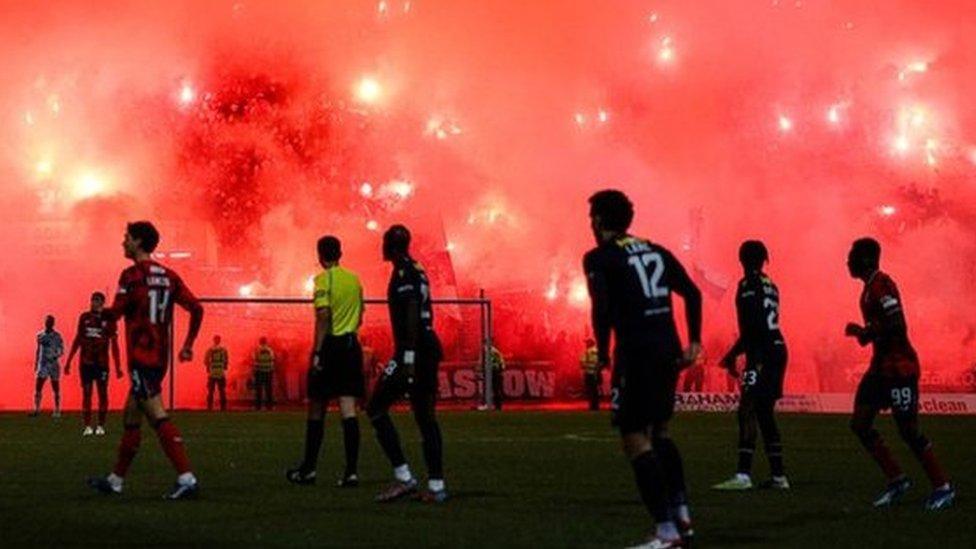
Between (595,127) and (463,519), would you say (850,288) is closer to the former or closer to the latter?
(595,127)

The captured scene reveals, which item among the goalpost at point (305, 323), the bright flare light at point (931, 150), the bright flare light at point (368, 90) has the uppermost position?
the bright flare light at point (368, 90)

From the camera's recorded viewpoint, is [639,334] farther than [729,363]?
No

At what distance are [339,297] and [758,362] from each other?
4.25 m

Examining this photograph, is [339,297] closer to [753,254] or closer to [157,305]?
[157,305]

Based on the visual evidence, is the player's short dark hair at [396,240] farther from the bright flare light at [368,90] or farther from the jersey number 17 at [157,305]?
the bright flare light at [368,90]

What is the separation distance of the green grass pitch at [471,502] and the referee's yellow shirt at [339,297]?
1638 millimetres

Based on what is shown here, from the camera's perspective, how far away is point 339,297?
631 inches

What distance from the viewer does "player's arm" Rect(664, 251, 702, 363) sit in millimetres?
10461

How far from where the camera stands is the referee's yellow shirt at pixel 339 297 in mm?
15953

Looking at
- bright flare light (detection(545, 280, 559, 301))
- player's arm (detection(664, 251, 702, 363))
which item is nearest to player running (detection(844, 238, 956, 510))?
player's arm (detection(664, 251, 702, 363))

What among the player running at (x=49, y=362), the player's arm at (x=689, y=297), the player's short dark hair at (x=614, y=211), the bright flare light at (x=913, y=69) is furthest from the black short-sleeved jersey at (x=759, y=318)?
the bright flare light at (x=913, y=69)

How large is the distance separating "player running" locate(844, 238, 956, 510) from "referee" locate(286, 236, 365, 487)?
4916mm

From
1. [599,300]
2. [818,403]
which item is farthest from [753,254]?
[818,403]

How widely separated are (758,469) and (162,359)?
7.74 m
